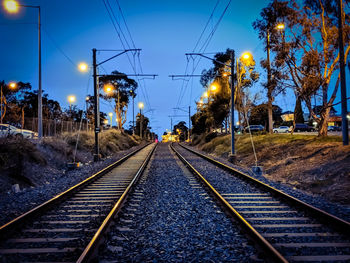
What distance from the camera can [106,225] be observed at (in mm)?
5359

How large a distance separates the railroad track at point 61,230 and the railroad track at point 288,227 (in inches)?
110

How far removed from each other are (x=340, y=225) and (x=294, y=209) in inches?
63.5

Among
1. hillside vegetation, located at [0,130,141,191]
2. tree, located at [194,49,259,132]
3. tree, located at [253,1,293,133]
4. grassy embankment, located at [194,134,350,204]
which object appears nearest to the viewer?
grassy embankment, located at [194,134,350,204]

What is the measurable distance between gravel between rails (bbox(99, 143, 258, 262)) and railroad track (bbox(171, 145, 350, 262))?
35 centimetres

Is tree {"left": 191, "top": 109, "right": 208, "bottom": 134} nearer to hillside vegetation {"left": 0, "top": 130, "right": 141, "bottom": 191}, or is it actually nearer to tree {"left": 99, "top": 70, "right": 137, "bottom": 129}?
tree {"left": 99, "top": 70, "right": 137, "bottom": 129}

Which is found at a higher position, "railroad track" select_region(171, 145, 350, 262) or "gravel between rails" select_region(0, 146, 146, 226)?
"gravel between rails" select_region(0, 146, 146, 226)

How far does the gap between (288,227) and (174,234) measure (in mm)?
2229

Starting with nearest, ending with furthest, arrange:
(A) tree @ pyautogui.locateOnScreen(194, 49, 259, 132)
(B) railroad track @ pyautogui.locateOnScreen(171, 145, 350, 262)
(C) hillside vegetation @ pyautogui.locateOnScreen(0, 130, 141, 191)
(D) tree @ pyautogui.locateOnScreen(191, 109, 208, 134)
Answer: (B) railroad track @ pyautogui.locateOnScreen(171, 145, 350, 262) → (C) hillside vegetation @ pyautogui.locateOnScreen(0, 130, 141, 191) → (A) tree @ pyautogui.locateOnScreen(194, 49, 259, 132) → (D) tree @ pyautogui.locateOnScreen(191, 109, 208, 134)

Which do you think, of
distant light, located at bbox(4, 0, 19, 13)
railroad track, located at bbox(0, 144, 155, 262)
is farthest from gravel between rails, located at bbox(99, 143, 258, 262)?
distant light, located at bbox(4, 0, 19, 13)

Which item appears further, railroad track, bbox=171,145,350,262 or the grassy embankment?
the grassy embankment

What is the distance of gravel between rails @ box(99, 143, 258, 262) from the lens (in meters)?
4.36

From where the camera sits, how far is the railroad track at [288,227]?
4.30 metres

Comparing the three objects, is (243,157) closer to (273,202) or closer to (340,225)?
(273,202)

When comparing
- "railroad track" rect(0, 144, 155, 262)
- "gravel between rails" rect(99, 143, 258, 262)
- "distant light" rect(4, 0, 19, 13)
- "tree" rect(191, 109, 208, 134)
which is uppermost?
"distant light" rect(4, 0, 19, 13)
